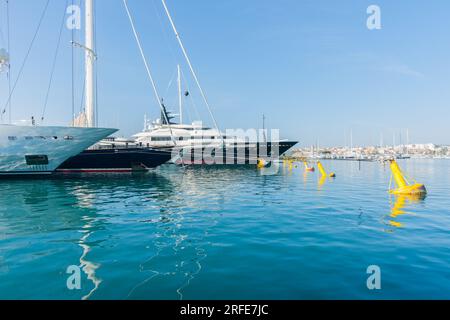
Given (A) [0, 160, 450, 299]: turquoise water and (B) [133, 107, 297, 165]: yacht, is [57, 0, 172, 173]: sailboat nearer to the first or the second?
(B) [133, 107, 297, 165]: yacht

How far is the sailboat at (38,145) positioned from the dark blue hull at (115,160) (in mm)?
3455

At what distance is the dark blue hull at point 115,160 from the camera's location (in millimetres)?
30328

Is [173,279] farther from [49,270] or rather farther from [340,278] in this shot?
[340,278]

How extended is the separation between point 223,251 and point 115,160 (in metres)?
28.2

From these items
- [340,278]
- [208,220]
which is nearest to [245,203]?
[208,220]

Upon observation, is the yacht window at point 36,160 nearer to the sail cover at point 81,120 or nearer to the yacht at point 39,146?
the yacht at point 39,146

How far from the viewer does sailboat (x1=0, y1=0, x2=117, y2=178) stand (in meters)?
22.8

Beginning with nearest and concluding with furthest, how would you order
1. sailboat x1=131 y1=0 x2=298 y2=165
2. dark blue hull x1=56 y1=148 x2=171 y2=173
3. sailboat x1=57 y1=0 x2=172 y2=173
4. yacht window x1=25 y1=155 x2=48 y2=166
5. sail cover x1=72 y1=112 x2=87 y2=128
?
yacht window x1=25 y1=155 x2=48 y2=166
sail cover x1=72 y1=112 x2=87 y2=128
sailboat x1=57 y1=0 x2=172 y2=173
dark blue hull x1=56 y1=148 x2=171 y2=173
sailboat x1=131 y1=0 x2=298 y2=165

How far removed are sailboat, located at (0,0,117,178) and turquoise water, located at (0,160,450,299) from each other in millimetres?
12926

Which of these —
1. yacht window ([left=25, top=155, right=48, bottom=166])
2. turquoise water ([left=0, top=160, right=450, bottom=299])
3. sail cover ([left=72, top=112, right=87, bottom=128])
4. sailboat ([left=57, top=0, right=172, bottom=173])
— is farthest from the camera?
sailboat ([left=57, top=0, right=172, bottom=173])

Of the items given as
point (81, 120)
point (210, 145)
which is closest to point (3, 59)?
point (81, 120)

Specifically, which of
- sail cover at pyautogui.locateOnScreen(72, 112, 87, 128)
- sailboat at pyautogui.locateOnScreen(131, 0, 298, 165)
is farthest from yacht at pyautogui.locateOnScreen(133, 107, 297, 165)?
sail cover at pyautogui.locateOnScreen(72, 112, 87, 128)
